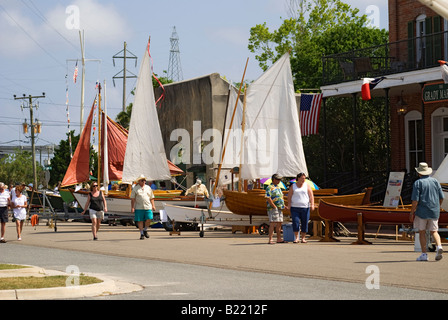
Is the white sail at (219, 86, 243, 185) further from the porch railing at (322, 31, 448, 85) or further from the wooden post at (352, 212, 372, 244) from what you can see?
the wooden post at (352, 212, 372, 244)

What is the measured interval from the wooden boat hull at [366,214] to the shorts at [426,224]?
452cm

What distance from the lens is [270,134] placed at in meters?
27.8

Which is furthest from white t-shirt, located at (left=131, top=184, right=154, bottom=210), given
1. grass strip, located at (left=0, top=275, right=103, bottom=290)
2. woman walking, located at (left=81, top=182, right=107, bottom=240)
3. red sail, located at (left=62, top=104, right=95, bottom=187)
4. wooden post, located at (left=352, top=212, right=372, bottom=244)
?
grass strip, located at (left=0, top=275, right=103, bottom=290)

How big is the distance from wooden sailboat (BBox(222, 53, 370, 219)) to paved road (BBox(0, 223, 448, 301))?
344 centimetres

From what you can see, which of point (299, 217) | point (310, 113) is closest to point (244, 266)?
point (299, 217)

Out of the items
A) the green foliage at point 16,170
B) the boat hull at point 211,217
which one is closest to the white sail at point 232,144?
the boat hull at point 211,217

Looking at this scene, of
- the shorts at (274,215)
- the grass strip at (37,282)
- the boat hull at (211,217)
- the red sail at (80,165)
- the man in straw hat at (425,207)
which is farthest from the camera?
the red sail at (80,165)

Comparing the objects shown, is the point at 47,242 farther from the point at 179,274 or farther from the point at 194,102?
the point at 194,102

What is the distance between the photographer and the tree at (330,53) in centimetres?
4184

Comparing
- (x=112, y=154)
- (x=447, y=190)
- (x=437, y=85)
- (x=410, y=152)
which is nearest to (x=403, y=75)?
(x=437, y=85)

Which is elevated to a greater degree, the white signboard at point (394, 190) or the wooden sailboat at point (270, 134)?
the wooden sailboat at point (270, 134)

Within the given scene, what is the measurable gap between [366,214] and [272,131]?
6183mm

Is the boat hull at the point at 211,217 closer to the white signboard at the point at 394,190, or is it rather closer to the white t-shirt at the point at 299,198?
the white signboard at the point at 394,190

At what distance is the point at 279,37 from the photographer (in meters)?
58.0
